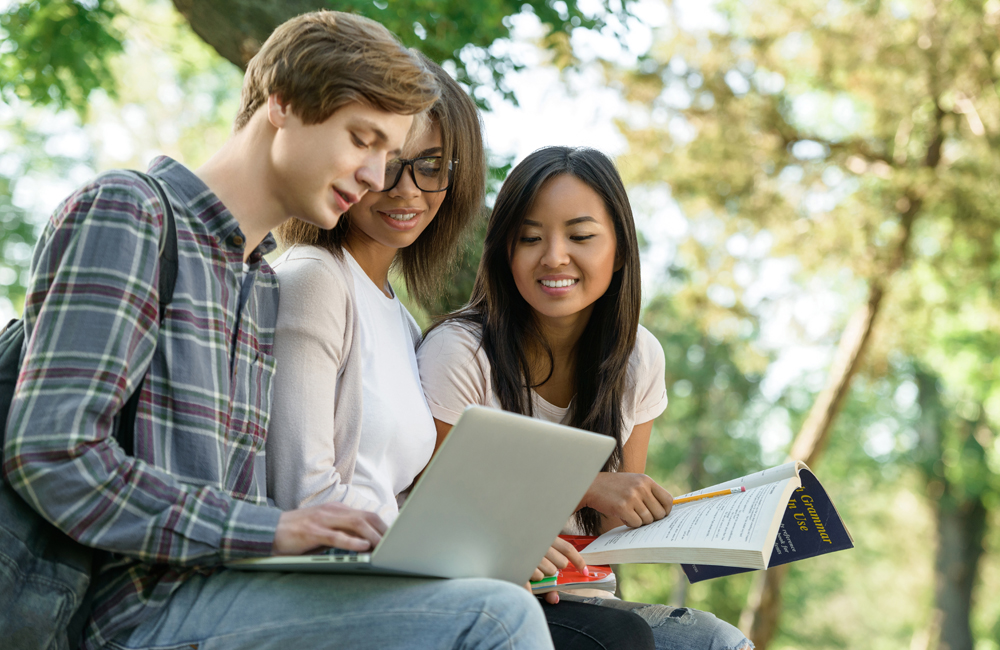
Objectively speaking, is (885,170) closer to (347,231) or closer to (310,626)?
(347,231)

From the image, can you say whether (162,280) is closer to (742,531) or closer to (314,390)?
(314,390)

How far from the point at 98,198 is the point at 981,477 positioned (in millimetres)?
14756

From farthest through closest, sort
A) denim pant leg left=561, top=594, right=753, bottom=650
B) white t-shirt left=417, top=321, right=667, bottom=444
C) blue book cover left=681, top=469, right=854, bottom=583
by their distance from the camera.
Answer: white t-shirt left=417, top=321, right=667, bottom=444 → denim pant leg left=561, top=594, right=753, bottom=650 → blue book cover left=681, top=469, right=854, bottom=583

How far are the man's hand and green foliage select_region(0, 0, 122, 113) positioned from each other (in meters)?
4.55

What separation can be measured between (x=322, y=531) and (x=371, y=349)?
76cm

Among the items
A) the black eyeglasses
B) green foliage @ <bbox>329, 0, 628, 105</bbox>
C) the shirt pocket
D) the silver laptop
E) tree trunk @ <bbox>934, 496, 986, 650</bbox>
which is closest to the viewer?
the silver laptop

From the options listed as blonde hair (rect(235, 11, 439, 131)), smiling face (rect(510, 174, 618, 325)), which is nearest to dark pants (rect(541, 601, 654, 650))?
smiling face (rect(510, 174, 618, 325))

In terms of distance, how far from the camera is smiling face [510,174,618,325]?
2555 mm

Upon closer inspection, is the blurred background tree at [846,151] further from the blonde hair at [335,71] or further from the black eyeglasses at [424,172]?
the blonde hair at [335,71]

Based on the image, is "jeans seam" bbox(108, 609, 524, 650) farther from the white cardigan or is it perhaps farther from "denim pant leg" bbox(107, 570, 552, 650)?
the white cardigan

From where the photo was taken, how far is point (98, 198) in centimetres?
135

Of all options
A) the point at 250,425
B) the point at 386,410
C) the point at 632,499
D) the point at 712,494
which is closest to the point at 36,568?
the point at 250,425

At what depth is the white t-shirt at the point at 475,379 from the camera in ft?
7.68

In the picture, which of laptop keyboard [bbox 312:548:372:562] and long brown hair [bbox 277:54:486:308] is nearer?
laptop keyboard [bbox 312:548:372:562]
